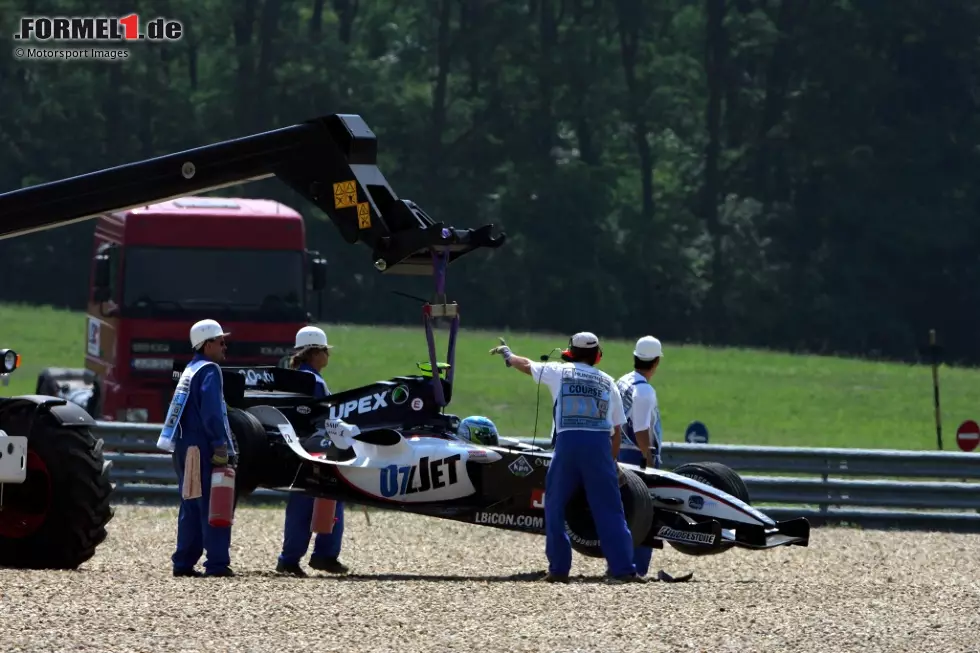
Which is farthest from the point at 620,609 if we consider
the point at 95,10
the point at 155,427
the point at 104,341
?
the point at 95,10

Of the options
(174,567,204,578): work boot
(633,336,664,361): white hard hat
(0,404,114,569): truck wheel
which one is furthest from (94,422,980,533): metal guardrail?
(174,567,204,578): work boot

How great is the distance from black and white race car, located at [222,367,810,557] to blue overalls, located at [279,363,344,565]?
0.35 m

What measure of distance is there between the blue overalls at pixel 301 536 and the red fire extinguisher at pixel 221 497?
100 centimetres

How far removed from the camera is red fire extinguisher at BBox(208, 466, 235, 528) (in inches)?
491

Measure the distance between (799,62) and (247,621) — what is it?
5358cm

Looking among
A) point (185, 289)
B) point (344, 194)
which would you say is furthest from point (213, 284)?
point (344, 194)

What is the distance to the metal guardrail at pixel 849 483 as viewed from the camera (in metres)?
19.0

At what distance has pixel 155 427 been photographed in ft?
64.3

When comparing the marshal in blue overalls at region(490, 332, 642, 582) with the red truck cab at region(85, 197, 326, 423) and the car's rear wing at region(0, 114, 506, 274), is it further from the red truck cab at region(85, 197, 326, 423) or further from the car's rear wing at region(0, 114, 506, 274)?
the red truck cab at region(85, 197, 326, 423)

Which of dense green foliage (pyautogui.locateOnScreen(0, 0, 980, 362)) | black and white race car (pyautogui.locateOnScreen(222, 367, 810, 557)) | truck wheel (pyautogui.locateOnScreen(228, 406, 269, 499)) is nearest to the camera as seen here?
black and white race car (pyautogui.locateOnScreen(222, 367, 810, 557))

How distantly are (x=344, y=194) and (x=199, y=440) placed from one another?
2.20 m

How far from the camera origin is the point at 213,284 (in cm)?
2447

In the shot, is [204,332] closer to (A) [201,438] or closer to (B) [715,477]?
(A) [201,438]
